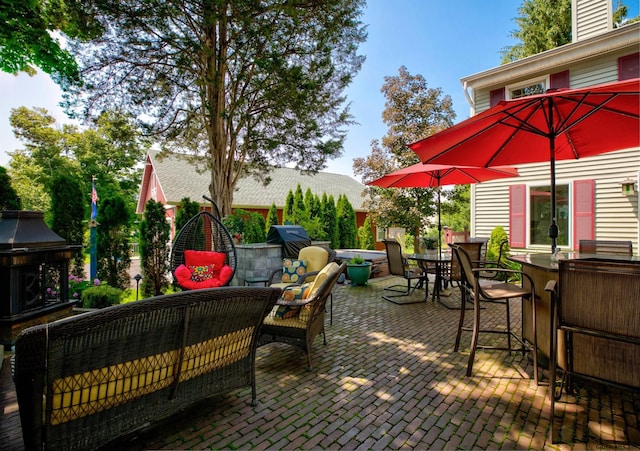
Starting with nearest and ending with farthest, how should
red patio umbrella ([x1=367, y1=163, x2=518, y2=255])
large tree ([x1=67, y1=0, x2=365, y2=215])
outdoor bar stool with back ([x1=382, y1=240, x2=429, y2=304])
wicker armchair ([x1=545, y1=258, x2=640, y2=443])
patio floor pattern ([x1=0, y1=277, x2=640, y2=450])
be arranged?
wicker armchair ([x1=545, y1=258, x2=640, y2=443]), patio floor pattern ([x1=0, y1=277, x2=640, y2=450]), outdoor bar stool with back ([x1=382, y1=240, x2=429, y2=304]), red patio umbrella ([x1=367, y1=163, x2=518, y2=255]), large tree ([x1=67, y1=0, x2=365, y2=215])

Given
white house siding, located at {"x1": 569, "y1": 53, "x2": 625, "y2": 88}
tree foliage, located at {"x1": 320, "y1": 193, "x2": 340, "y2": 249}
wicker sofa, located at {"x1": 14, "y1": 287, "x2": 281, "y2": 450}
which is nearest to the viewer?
wicker sofa, located at {"x1": 14, "y1": 287, "x2": 281, "y2": 450}

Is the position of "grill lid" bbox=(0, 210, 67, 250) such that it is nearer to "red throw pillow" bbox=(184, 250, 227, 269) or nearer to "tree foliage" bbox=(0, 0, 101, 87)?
"red throw pillow" bbox=(184, 250, 227, 269)

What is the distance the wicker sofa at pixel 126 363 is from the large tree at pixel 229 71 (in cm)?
584

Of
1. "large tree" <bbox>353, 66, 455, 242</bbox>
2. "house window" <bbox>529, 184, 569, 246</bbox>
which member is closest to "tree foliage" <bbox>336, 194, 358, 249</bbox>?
"large tree" <bbox>353, 66, 455, 242</bbox>

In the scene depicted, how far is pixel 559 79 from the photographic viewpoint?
7801mm

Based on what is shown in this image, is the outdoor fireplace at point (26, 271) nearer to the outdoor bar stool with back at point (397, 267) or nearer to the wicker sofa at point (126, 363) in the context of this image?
the wicker sofa at point (126, 363)

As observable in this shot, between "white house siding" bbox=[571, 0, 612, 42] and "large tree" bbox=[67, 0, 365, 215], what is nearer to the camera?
"large tree" bbox=[67, 0, 365, 215]

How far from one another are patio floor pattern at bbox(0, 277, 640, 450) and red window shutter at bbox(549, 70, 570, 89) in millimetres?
7691

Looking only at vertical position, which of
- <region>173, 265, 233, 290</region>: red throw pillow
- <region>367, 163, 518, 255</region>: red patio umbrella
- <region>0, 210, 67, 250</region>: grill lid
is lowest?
Result: <region>173, 265, 233, 290</region>: red throw pillow

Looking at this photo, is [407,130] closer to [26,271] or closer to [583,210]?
[583,210]

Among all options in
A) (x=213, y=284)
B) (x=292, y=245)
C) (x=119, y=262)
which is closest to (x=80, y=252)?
(x=119, y=262)

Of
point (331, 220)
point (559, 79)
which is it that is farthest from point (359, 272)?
point (331, 220)

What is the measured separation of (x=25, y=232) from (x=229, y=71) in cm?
546

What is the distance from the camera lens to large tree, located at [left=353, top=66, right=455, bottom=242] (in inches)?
445
